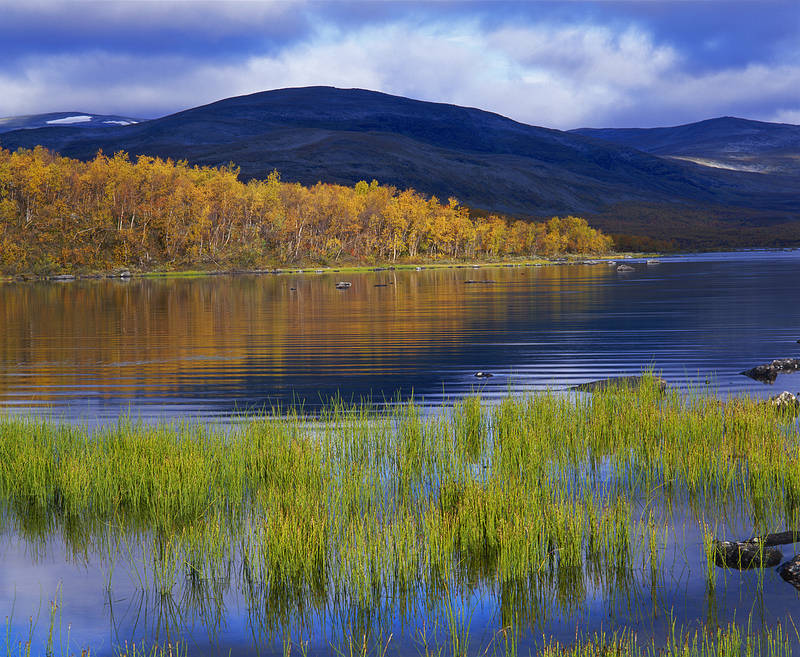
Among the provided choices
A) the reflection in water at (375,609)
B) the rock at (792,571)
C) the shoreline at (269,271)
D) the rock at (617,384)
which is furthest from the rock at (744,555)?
the shoreline at (269,271)

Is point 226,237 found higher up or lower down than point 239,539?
higher up

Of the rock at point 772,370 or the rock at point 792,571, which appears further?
the rock at point 772,370

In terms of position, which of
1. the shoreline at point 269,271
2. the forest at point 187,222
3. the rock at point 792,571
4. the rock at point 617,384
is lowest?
the rock at point 792,571

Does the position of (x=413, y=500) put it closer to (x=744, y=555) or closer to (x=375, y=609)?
(x=375, y=609)

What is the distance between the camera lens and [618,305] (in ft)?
185

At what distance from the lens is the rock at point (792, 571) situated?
9.23 m

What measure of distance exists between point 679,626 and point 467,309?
46098 mm

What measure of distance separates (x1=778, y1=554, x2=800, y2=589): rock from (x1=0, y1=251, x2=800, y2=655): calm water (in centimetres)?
12

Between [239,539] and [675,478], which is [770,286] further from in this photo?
[239,539]

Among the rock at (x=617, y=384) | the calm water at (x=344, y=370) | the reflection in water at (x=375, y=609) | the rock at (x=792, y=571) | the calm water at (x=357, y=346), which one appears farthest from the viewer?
the calm water at (x=357, y=346)

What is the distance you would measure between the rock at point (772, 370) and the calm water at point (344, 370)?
14.1 inches

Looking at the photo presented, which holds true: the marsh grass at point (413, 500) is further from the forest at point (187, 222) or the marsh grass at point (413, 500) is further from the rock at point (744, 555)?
the forest at point (187, 222)

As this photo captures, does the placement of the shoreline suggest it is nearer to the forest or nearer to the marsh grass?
Answer: the forest

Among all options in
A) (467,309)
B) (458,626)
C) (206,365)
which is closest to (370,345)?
(206,365)
